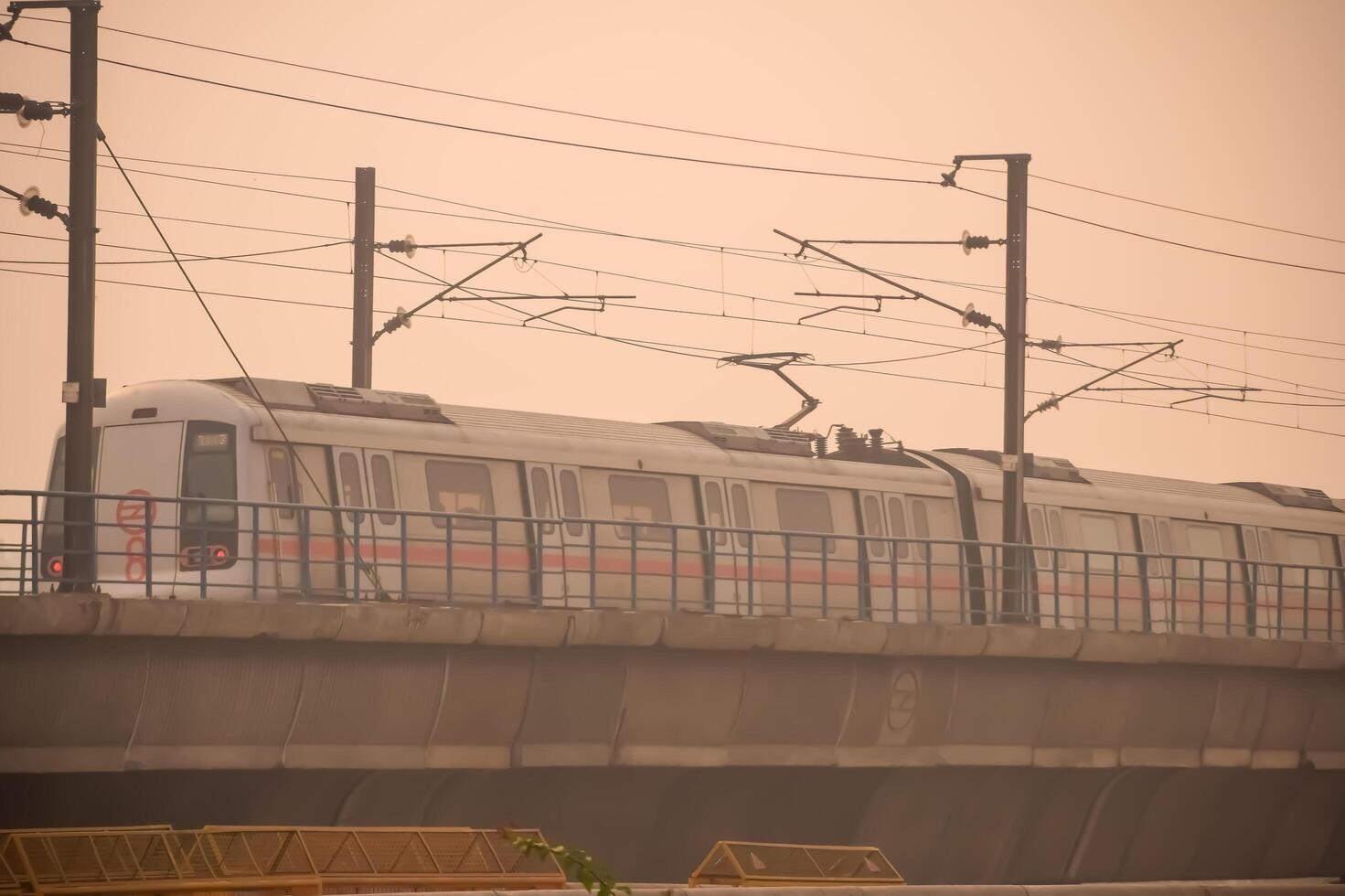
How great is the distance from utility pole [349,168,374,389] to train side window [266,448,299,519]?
477cm

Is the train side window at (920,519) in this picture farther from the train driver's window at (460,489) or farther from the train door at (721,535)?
the train driver's window at (460,489)

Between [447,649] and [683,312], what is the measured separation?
1069 centimetres

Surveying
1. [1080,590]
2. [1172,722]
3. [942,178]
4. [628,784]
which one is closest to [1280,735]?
[1172,722]

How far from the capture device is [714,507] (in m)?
28.6

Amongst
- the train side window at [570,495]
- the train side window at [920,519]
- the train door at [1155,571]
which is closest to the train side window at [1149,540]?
the train door at [1155,571]

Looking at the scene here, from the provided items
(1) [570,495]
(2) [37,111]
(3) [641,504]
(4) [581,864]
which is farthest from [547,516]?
(4) [581,864]

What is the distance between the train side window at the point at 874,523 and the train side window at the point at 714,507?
2902mm

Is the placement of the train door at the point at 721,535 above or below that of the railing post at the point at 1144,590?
above

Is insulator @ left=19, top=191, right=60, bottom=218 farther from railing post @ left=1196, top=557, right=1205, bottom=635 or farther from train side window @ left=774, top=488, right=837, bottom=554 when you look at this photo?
railing post @ left=1196, top=557, right=1205, bottom=635

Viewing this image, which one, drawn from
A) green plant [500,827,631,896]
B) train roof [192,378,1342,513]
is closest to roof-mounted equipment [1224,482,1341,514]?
train roof [192,378,1342,513]

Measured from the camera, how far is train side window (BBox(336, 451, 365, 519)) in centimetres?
2469

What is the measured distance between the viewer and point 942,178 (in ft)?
101

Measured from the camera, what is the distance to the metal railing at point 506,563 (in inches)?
840

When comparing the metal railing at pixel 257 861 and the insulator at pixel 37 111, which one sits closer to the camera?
the metal railing at pixel 257 861
